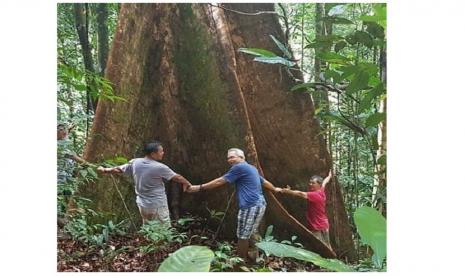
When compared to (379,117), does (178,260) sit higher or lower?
lower

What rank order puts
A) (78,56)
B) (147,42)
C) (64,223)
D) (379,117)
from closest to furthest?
1. (379,117)
2. (64,223)
3. (78,56)
4. (147,42)

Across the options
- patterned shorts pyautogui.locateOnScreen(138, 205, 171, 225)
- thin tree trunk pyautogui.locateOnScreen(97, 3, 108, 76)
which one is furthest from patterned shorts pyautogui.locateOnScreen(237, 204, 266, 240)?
thin tree trunk pyautogui.locateOnScreen(97, 3, 108, 76)

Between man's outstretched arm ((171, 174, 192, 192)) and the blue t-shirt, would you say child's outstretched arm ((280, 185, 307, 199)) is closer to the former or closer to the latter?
the blue t-shirt

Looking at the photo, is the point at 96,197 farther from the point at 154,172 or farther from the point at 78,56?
the point at 78,56

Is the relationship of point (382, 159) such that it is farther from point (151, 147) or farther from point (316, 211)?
point (151, 147)

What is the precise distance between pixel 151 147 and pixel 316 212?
104cm

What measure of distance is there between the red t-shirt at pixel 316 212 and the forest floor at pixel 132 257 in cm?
25

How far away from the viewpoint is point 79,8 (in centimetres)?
298

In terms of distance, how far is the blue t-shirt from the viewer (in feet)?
9.20

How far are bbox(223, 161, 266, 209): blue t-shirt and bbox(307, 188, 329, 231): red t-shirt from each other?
0.28 metres

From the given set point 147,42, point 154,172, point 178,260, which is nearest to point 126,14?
point 147,42

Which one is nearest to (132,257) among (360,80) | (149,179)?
(149,179)

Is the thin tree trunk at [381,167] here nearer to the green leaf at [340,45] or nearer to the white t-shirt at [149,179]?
the green leaf at [340,45]

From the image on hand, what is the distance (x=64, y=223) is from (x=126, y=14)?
131 cm
